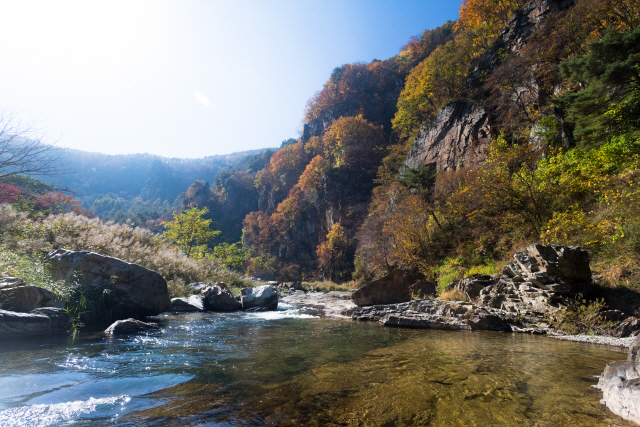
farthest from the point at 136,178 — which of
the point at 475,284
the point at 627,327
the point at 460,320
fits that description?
the point at 627,327

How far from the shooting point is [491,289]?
422 inches

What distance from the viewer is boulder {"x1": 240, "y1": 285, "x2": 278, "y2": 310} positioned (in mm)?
15875

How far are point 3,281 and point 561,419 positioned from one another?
36.7ft

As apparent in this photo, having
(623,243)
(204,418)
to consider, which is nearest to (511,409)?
(204,418)

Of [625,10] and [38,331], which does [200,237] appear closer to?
[38,331]

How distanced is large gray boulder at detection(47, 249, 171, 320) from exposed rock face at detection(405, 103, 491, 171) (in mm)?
24074

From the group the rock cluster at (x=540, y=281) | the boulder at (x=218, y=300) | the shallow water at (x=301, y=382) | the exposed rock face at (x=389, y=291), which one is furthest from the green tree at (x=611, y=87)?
the boulder at (x=218, y=300)

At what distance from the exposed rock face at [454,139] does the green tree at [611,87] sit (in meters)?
9.70

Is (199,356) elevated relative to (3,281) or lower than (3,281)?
lower

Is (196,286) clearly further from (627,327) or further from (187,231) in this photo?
(627,327)

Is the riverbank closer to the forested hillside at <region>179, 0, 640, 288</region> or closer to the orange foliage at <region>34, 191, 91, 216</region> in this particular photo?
the forested hillside at <region>179, 0, 640, 288</region>

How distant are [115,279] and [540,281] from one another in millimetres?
13710

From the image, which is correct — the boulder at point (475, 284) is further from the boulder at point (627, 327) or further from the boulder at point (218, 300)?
the boulder at point (218, 300)

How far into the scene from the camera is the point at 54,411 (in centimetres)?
325
